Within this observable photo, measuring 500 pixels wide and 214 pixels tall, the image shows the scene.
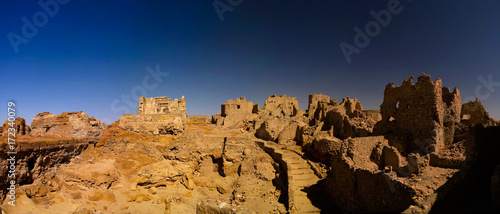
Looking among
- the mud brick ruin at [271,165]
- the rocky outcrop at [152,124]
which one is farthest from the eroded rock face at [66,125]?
the rocky outcrop at [152,124]

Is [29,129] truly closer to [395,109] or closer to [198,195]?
[198,195]

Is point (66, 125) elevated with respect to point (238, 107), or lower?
lower

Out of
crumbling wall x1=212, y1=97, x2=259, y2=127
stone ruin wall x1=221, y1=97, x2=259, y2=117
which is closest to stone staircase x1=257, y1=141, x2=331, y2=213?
crumbling wall x1=212, y1=97, x2=259, y2=127

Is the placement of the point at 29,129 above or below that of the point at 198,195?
above

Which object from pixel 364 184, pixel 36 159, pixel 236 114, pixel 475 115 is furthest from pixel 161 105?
pixel 475 115

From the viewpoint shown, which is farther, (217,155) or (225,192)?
(217,155)

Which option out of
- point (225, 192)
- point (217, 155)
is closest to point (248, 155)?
point (217, 155)

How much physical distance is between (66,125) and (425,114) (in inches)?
650

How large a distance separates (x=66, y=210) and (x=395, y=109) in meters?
16.7

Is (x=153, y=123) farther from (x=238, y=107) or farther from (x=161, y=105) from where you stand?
(x=238, y=107)

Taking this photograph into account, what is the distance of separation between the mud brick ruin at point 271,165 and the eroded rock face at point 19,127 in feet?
0.13

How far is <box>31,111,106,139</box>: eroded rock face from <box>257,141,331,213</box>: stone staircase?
948 centimetres

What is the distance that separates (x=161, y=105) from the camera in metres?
25.4

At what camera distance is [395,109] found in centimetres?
1394
